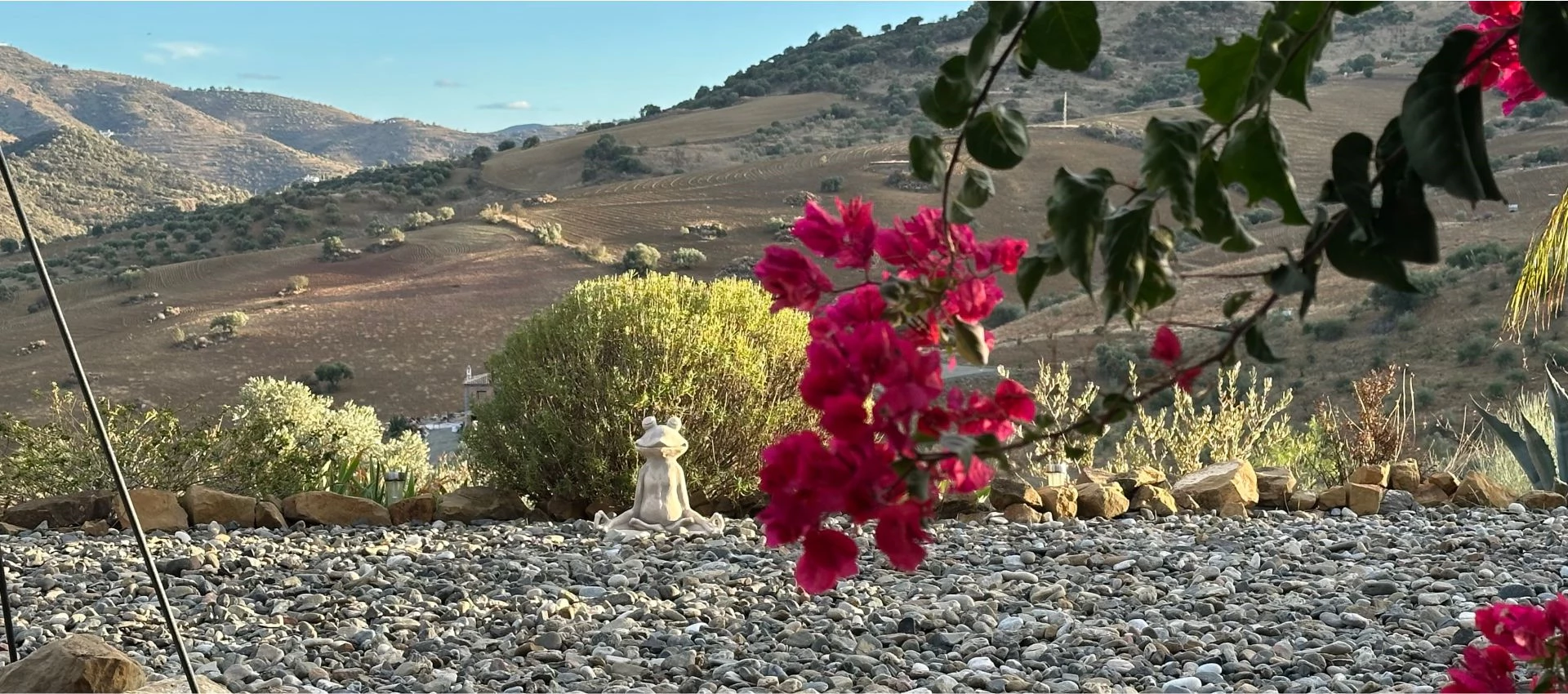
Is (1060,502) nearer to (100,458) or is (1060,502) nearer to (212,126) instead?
(100,458)

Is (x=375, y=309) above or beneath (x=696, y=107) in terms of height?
beneath

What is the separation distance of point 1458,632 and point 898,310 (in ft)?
Answer: 10.3

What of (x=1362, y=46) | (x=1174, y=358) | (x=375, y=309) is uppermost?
(x=1362, y=46)

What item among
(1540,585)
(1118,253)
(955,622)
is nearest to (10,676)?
(955,622)

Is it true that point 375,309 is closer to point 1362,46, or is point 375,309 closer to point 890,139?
point 890,139

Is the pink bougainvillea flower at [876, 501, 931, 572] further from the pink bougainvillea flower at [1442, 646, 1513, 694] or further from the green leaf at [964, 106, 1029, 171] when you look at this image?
the pink bougainvillea flower at [1442, 646, 1513, 694]

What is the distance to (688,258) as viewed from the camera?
3005 cm

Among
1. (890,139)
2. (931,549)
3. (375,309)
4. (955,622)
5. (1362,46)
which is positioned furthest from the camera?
(1362,46)

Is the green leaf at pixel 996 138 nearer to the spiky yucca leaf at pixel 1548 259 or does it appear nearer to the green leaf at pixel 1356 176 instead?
the green leaf at pixel 1356 176

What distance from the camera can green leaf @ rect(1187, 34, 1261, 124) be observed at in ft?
2.86

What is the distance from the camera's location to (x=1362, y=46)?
42.6m

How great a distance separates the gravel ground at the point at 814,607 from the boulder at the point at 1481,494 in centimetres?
43

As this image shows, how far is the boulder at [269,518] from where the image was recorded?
5.75 meters

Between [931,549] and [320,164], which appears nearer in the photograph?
[931,549]
